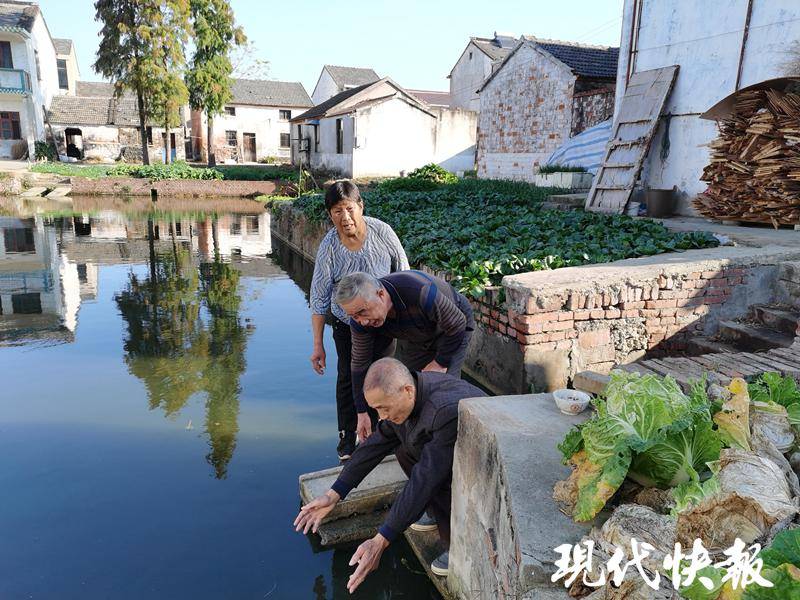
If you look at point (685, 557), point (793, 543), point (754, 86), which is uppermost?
point (754, 86)

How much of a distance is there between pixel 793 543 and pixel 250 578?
276 centimetres

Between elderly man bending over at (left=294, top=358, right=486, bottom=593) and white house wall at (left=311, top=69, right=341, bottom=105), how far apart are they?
4697cm

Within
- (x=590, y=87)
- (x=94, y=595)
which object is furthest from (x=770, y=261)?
(x=590, y=87)

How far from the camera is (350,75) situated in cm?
4762

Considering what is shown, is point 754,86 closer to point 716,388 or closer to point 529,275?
point 529,275

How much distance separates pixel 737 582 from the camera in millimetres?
1716

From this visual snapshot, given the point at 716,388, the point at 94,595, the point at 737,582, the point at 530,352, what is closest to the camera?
the point at 737,582

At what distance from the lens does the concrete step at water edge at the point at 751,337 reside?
5.35 metres

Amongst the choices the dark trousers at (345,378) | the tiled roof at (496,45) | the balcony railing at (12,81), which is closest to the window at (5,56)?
the balcony railing at (12,81)

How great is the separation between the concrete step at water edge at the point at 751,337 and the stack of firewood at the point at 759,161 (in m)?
3.24

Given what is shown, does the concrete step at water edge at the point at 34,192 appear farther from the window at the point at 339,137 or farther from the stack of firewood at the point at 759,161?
the stack of firewood at the point at 759,161

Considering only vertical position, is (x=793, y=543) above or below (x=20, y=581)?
above

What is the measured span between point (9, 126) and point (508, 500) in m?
40.3

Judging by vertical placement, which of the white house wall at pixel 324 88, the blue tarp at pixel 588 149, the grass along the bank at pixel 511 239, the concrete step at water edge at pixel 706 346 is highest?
the white house wall at pixel 324 88
